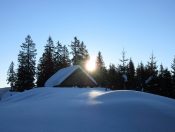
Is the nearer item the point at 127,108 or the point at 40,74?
the point at 127,108

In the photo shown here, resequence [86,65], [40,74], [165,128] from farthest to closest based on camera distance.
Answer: [86,65], [40,74], [165,128]

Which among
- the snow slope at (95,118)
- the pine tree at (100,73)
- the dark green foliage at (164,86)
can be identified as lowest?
the snow slope at (95,118)

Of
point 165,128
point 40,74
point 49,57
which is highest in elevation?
point 49,57

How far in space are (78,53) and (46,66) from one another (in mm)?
9918

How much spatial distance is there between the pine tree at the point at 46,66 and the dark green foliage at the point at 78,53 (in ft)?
17.3

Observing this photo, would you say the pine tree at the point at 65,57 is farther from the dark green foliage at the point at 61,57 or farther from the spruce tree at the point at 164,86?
the spruce tree at the point at 164,86

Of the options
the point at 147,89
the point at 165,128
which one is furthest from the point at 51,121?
the point at 147,89

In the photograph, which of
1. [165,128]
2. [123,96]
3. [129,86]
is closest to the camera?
[165,128]

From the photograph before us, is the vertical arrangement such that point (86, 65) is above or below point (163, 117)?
above

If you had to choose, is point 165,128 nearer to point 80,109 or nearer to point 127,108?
point 127,108

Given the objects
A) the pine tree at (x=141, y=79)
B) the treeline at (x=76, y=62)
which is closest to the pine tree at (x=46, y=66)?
the treeline at (x=76, y=62)

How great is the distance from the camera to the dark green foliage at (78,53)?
6850 centimetres

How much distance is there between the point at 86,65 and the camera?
6781cm

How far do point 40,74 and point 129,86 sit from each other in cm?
1993
